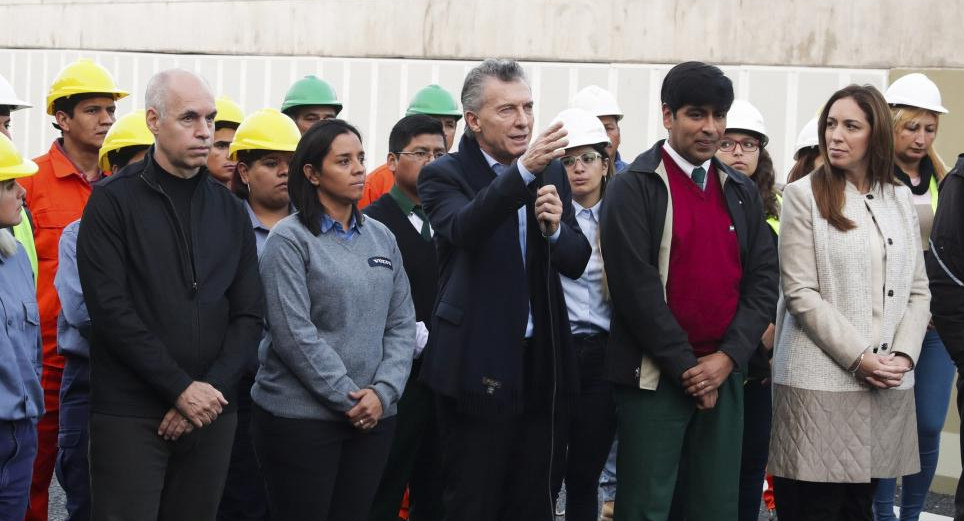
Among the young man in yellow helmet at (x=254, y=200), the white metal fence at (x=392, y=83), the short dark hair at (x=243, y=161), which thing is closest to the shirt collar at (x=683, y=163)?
the young man in yellow helmet at (x=254, y=200)

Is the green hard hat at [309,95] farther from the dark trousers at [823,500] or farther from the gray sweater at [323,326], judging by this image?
the dark trousers at [823,500]

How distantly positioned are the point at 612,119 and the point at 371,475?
9.57 feet

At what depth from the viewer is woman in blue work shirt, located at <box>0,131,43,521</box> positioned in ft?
15.0

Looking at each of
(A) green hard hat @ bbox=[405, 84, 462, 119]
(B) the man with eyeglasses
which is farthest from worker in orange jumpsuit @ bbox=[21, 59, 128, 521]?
(A) green hard hat @ bbox=[405, 84, 462, 119]

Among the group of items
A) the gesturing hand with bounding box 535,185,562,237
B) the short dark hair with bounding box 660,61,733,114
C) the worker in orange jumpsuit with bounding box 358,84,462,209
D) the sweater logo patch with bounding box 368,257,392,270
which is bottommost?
the sweater logo patch with bounding box 368,257,392,270

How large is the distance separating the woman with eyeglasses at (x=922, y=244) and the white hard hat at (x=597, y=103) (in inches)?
55.3

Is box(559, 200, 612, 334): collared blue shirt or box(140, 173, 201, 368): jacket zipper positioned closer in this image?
box(140, 173, 201, 368): jacket zipper

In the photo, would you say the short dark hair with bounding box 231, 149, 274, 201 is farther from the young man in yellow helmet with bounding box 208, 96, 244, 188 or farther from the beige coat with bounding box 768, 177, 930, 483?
the beige coat with bounding box 768, 177, 930, 483

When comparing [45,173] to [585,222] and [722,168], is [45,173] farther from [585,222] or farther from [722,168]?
[722,168]

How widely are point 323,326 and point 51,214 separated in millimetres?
1717

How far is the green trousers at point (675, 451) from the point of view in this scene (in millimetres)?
5016

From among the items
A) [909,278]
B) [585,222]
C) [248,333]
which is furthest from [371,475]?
[909,278]

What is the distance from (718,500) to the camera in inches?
201

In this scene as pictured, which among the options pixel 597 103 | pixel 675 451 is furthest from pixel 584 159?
pixel 675 451
